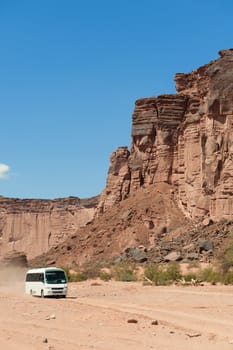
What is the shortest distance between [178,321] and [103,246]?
140ft

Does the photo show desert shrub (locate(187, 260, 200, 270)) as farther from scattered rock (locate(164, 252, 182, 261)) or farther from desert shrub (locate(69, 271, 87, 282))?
desert shrub (locate(69, 271, 87, 282))

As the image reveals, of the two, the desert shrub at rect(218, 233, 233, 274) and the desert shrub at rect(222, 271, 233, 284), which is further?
the desert shrub at rect(218, 233, 233, 274)

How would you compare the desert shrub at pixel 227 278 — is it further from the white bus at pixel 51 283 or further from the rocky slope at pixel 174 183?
the white bus at pixel 51 283

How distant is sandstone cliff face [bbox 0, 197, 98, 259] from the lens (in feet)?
339

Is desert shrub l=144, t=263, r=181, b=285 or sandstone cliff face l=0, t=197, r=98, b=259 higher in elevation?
sandstone cliff face l=0, t=197, r=98, b=259

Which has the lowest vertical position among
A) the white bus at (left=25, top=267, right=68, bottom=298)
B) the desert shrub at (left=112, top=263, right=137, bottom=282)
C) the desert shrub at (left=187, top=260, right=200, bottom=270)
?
the white bus at (left=25, top=267, right=68, bottom=298)

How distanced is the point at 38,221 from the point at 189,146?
163 ft

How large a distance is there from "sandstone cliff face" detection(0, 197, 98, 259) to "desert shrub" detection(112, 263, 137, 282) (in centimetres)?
5125

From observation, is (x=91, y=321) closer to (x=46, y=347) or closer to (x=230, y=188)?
(x=46, y=347)

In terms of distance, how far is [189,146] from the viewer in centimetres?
6250

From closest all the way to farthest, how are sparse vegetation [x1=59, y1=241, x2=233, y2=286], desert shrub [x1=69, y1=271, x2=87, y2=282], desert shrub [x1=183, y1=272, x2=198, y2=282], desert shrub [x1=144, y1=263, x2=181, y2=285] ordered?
1. sparse vegetation [x1=59, y1=241, x2=233, y2=286]
2. desert shrub [x1=183, y1=272, x2=198, y2=282]
3. desert shrub [x1=144, y1=263, x2=181, y2=285]
4. desert shrub [x1=69, y1=271, x2=87, y2=282]

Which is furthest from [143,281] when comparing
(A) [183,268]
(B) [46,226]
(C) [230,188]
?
(B) [46,226]

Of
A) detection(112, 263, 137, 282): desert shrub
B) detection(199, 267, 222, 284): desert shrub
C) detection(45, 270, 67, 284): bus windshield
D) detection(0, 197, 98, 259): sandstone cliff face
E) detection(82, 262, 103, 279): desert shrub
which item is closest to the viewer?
detection(45, 270, 67, 284): bus windshield

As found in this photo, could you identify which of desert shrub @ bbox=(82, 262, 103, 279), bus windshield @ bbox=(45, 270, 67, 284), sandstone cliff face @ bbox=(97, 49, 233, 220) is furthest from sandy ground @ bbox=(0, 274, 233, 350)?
sandstone cliff face @ bbox=(97, 49, 233, 220)
